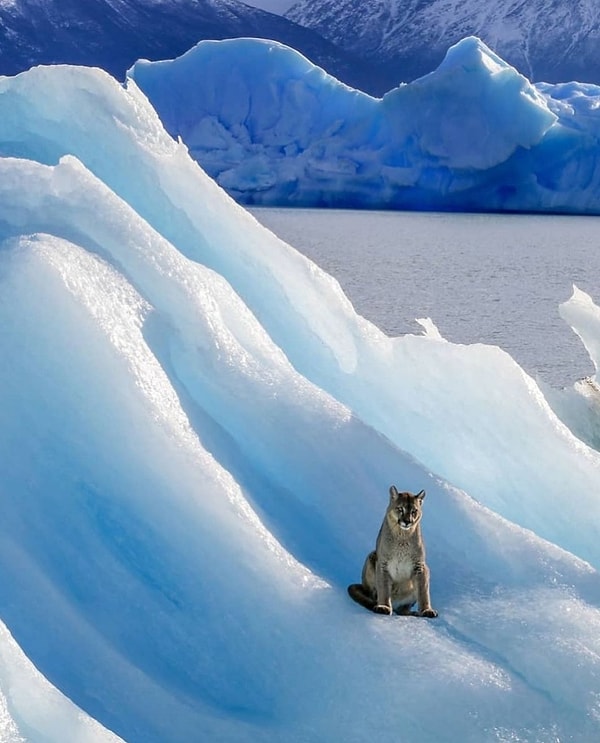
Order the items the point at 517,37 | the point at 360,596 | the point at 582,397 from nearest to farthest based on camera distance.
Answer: the point at 360,596, the point at 582,397, the point at 517,37

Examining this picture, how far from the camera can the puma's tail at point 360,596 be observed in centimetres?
386

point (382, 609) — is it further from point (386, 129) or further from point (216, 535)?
point (386, 129)

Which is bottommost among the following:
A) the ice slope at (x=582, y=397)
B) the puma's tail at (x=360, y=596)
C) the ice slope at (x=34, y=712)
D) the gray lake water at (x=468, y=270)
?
the gray lake water at (x=468, y=270)

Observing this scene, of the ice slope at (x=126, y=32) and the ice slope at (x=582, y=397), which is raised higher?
the ice slope at (x=582, y=397)

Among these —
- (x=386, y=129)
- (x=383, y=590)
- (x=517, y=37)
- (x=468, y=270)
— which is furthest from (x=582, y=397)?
(x=517, y=37)

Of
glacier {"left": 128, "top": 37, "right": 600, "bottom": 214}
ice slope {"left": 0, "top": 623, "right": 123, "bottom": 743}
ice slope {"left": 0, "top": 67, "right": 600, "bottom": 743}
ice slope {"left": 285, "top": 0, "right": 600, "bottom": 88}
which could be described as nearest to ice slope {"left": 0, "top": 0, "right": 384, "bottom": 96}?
ice slope {"left": 285, "top": 0, "right": 600, "bottom": 88}

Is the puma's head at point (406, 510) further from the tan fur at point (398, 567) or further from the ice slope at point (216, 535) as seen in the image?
the ice slope at point (216, 535)

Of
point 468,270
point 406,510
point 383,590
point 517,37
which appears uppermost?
point 406,510

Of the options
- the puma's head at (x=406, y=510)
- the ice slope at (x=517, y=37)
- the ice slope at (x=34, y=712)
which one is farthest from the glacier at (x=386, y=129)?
the ice slope at (x=517, y=37)

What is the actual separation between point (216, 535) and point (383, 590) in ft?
2.15

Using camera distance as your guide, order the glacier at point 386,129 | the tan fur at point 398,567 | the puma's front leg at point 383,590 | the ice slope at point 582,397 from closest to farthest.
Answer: the tan fur at point 398,567
the puma's front leg at point 383,590
the ice slope at point 582,397
the glacier at point 386,129

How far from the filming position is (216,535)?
3904 mm

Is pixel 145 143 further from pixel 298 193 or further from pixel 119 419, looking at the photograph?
pixel 298 193

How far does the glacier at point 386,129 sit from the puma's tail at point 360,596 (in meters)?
29.2
